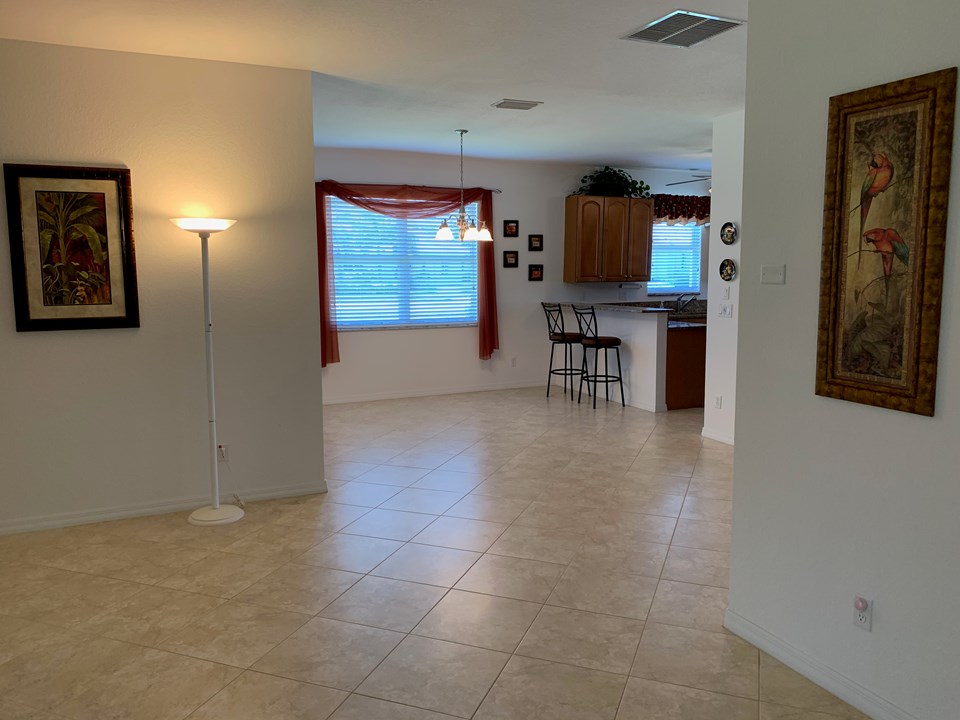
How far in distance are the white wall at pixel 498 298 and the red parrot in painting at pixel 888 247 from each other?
5866 millimetres

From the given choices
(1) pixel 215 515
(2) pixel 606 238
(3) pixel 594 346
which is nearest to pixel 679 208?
(2) pixel 606 238

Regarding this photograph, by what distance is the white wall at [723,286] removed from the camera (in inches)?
208

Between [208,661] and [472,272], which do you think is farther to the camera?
[472,272]

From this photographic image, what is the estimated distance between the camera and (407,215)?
7.44m

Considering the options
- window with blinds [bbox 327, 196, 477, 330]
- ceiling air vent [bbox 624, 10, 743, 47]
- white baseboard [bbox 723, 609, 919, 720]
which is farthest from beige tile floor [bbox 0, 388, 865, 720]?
window with blinds [bbox 327, 196, 477, 330]

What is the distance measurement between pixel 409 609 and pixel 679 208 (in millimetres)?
6953

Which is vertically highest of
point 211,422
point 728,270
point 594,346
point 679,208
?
point 679,208

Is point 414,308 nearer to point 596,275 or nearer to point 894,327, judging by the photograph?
point 596,275

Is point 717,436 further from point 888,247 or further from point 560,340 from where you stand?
point 888,247

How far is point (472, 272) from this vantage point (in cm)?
794

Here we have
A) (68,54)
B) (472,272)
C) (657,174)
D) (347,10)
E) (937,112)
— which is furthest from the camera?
(657,174)

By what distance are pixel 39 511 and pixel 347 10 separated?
3019 mm

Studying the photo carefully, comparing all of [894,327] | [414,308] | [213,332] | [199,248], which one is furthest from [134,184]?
[414,308]

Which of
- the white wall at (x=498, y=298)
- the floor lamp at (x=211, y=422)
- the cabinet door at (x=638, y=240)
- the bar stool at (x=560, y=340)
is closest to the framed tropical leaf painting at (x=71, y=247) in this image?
the floor lamp at (x=211, y=422)
